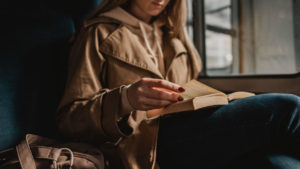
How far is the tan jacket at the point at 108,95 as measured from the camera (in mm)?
677

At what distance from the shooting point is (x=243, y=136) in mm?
560

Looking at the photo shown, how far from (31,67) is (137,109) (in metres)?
0.48

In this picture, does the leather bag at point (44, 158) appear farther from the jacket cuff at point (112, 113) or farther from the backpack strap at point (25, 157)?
the jacket cuff at point (112, 113)

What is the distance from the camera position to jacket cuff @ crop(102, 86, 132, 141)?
25.9 inches

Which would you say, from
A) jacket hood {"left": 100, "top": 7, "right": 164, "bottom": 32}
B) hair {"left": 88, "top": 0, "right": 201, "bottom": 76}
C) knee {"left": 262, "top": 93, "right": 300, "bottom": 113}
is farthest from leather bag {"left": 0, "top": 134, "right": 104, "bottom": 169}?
hair {"left": 88, "top": 0, "right": 201, "bottom": 76}

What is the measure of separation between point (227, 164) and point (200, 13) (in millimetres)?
1209

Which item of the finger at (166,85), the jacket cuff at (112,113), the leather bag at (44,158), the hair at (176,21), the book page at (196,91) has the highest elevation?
the hair at (176,21)

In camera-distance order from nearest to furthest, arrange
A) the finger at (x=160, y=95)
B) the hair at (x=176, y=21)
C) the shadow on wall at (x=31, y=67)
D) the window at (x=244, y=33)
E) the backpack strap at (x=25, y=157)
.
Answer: the backpack strap at (x=25, y=157) < the finger at (x=160, y=95) < the shadow on wall at (x=31, y=67) < the hair at (x=176, y=21) < the window at (x=244, y=33)

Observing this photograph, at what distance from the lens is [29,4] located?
2.89 feet

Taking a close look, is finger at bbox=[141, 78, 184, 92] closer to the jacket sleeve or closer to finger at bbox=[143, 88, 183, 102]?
finger at bbox=[143, 88, 183, 102]

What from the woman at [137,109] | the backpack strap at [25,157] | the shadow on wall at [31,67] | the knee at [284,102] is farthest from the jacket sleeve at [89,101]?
the knee at [284,102]

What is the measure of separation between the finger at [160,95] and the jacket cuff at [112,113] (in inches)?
4.1

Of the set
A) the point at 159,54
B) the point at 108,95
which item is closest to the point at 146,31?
the point at 159,54

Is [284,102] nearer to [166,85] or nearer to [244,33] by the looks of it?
[166,85]
